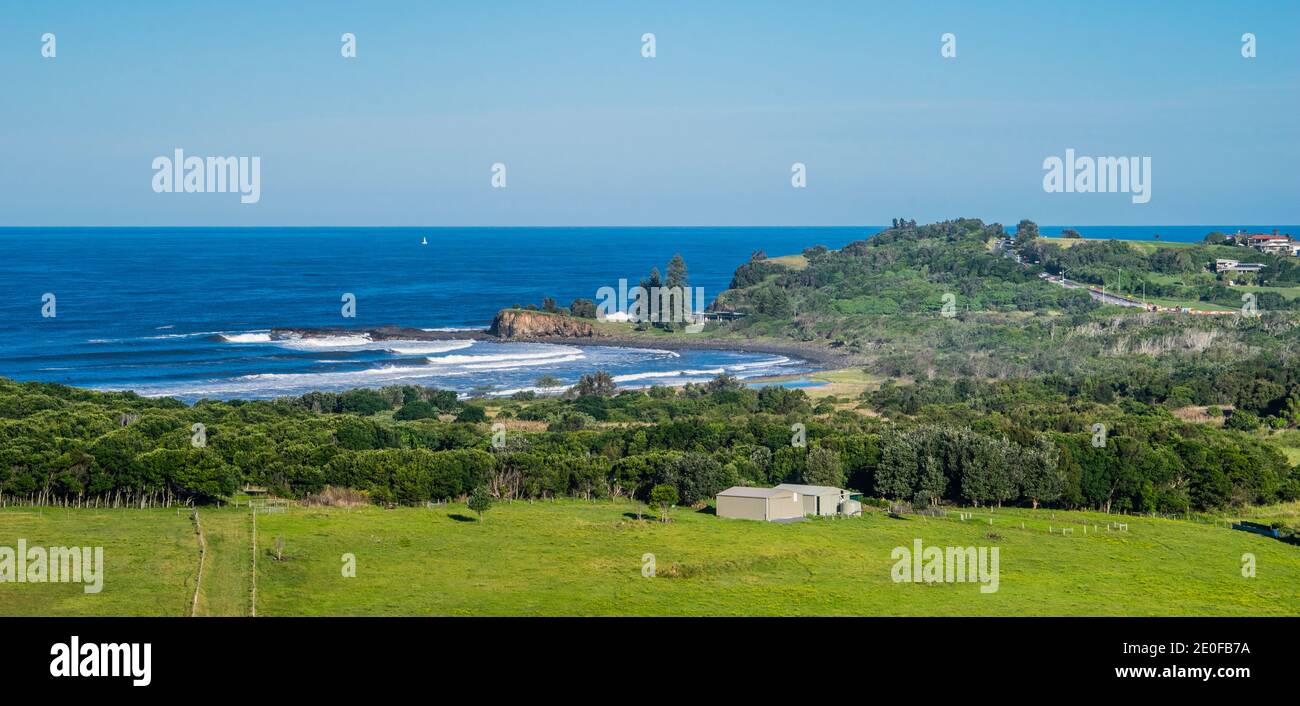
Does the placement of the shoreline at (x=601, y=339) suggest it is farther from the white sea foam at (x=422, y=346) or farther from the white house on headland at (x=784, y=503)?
the white house on headland at (x=784, y=503)

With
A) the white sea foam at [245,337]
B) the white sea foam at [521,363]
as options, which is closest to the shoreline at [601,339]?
the white sea foam at [245,337]

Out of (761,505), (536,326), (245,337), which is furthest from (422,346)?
(761,505)

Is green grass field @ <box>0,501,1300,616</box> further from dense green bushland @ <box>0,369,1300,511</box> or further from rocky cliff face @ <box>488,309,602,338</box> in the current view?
rocky cliff face @ <box>488,309,602,338</box>

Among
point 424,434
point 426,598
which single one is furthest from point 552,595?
point 424,434

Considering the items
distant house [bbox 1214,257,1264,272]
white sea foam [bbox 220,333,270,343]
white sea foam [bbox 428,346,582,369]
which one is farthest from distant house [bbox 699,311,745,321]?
distant house [bbox 1214,257,1264,272]

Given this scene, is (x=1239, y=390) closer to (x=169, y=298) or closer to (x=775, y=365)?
(x=775, y=365)
